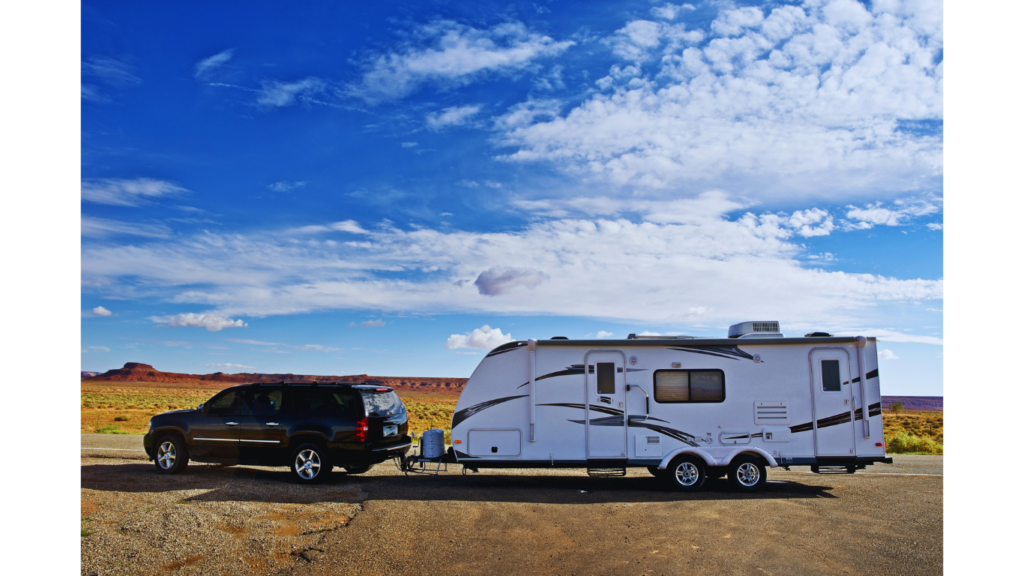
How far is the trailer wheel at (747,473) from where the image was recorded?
34.2 feet

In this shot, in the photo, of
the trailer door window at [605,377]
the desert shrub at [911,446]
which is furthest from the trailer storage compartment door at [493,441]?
the desert shrub at [911,446]

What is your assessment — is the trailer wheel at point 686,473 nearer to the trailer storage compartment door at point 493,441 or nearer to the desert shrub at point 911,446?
the trailer storage compartment door at point 493,441

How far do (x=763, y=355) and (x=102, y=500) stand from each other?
34.4 feet

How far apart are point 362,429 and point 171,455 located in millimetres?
3768

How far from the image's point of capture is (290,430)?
10.5 meters

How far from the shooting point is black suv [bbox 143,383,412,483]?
34.1 feet

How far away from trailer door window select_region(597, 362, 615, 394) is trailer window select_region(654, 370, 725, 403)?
0.75m

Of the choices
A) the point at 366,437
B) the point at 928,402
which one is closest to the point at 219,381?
the point at 366,437

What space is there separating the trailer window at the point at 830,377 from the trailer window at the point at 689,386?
1749mm

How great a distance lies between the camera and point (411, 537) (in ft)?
23.5

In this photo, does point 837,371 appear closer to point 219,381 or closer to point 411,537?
point 411,537

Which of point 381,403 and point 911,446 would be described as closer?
point 381,403

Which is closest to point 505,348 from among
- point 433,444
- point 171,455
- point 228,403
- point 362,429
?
point 433,444

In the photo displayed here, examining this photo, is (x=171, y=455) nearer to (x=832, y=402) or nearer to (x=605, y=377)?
(x=605, y=377)
